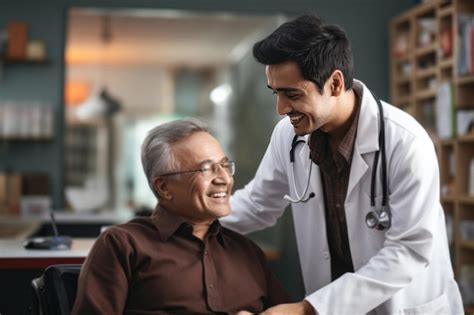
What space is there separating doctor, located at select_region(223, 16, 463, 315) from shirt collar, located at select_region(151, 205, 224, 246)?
1.04 ft

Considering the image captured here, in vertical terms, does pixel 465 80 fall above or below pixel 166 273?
above

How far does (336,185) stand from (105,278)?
68 centimetres

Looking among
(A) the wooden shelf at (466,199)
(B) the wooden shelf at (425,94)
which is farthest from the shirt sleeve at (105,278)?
(B) the wooden shelf at (425,94)

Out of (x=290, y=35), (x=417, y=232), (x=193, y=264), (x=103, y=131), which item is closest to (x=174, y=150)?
(x=193, y=264)

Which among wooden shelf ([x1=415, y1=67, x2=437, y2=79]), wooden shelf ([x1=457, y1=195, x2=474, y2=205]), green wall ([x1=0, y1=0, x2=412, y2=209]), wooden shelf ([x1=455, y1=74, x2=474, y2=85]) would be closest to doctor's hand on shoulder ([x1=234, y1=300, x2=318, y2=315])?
wooden shelf ([x1=457, y1=195, x2=474, y2=205])

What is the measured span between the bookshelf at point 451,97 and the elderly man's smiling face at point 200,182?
2461 millimetres

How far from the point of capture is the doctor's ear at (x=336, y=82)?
5.47 feet

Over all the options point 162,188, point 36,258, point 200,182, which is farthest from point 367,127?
point 36,258

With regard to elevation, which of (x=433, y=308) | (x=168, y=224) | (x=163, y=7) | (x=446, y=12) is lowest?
(x=433, y=308)

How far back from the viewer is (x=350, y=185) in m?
1.80

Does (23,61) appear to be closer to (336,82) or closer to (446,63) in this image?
(446,63)

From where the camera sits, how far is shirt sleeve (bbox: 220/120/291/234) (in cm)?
206

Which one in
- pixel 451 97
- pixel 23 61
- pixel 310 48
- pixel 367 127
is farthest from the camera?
pixel 23 61

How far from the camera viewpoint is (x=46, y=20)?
16.6ft
